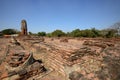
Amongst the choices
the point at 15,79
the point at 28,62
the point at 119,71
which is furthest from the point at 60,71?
the point at 119,71

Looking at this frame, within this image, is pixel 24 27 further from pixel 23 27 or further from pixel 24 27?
pixel 23 27

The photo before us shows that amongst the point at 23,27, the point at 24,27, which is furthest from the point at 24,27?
the point at 23,27

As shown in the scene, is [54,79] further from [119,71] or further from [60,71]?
[119,71]

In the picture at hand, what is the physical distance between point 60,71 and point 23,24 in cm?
1427

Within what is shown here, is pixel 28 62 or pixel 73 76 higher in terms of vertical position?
pixel 73 76

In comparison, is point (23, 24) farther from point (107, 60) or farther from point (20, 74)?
point (107, 60)

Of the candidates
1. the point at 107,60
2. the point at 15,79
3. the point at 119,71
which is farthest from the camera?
the point at 15,79

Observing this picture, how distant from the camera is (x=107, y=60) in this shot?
182 cm

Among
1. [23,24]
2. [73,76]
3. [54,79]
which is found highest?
[23,24]

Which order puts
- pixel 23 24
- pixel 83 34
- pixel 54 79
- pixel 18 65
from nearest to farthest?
1. pixel 54 79
2. pixel 18 65
3. pixel 23 24
4. pixel 83 34

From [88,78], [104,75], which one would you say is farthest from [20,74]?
[104,75]

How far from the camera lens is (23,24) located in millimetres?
15734

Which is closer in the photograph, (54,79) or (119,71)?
(119,71)

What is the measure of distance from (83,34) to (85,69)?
27887 mm
